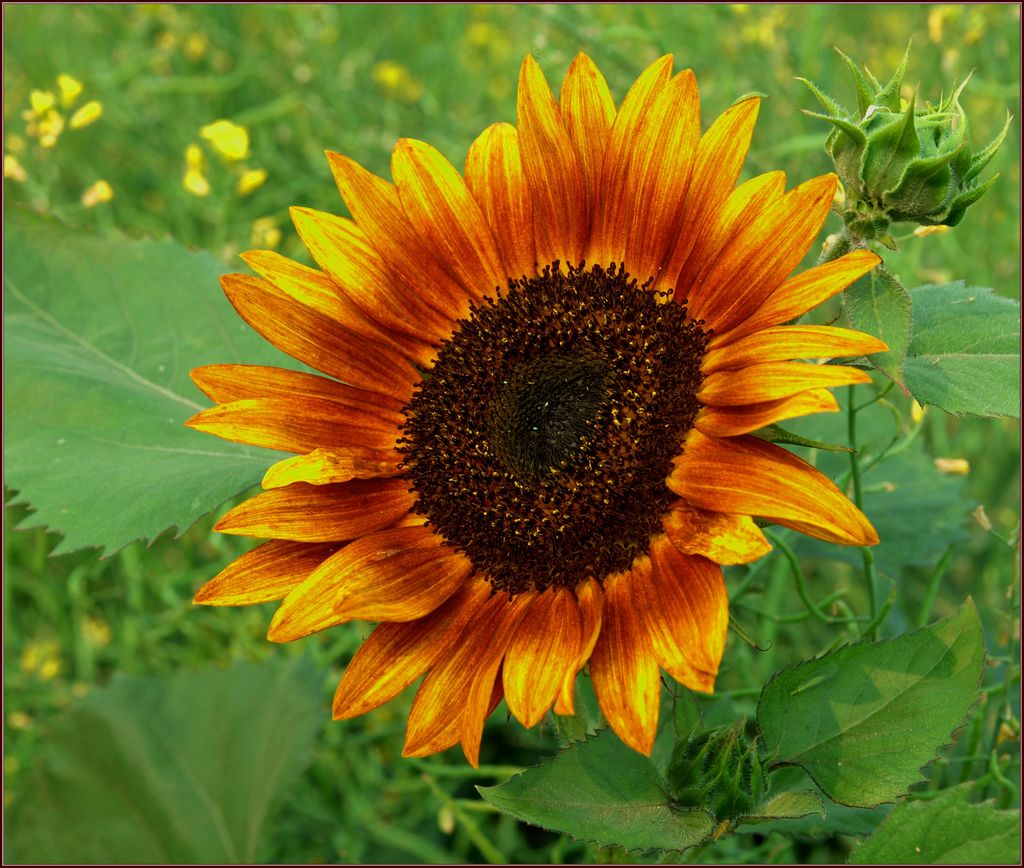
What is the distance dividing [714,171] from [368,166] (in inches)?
67.4

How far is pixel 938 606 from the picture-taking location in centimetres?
227

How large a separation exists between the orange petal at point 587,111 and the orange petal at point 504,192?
68mm

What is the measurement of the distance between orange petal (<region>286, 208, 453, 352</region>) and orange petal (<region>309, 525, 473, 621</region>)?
0.79 feet

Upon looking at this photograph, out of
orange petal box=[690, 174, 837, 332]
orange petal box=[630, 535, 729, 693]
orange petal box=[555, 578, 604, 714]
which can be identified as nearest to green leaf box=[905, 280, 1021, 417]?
orange petal box=[690, 174, 837, 332]

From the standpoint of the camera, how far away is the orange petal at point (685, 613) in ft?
3.11

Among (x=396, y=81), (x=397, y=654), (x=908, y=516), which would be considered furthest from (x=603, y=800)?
(x=396, y=81)

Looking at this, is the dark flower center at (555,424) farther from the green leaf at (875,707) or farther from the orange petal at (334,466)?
the green leaf at (875,707)

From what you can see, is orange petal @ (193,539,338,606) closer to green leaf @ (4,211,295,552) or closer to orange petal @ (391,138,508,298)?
green leaf @ (4,211,295,552)

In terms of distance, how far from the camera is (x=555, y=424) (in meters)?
1.25

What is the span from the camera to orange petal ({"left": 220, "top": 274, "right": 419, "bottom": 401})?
1.25 m

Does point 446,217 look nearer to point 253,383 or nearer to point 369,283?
point 369,283

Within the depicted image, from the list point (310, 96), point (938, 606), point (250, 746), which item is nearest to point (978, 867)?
point (250, 746)

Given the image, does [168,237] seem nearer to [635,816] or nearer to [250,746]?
[250,746]

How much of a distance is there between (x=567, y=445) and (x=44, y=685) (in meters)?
1.43
